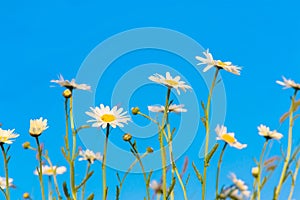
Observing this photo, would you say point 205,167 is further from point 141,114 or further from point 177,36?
point 177,36

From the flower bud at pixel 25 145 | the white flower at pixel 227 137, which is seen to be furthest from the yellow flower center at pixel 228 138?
the flower bud at pixel 25 145

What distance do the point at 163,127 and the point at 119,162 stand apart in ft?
1.59

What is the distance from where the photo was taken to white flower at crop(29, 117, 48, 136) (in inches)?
76.4

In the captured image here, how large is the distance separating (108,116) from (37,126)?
0.30 meters

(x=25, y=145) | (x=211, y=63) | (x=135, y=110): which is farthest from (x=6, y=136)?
(x=211, y=63)

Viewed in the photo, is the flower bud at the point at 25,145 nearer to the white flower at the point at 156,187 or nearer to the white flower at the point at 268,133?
the white flower at the point at 156,187

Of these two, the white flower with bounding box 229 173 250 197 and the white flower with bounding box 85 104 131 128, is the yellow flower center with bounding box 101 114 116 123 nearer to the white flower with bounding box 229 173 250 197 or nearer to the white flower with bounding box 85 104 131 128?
the white flower with bounding box 85 104 131 128

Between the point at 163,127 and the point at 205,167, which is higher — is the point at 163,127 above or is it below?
above

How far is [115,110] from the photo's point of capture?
218cm

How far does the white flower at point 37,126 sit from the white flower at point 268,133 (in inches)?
30.5

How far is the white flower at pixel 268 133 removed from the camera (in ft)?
5.95

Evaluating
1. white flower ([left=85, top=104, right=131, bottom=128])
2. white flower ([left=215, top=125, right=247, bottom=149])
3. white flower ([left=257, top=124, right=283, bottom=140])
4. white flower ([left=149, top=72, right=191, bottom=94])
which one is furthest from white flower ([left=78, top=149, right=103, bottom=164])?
white flower ([left=257, top=124, right=283, bottom=140])

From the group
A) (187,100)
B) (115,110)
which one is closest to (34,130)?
(115,110)

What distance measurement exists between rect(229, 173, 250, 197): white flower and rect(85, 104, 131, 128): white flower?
623 millimetres
